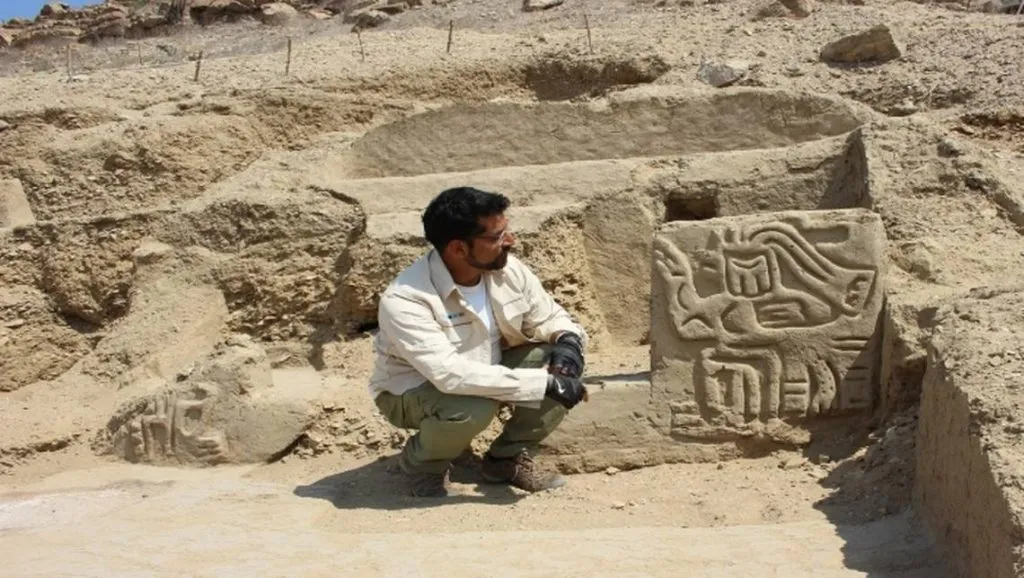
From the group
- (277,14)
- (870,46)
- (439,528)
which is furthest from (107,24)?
(439,528)

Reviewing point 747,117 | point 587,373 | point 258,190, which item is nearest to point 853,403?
point 587,373

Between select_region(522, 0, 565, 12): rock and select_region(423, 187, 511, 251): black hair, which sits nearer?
select_region(423, 187, 511, 251): black hair

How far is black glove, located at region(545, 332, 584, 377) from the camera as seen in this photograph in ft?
14.2

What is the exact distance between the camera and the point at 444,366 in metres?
4.21

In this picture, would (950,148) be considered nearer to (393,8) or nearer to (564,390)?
(564,390)

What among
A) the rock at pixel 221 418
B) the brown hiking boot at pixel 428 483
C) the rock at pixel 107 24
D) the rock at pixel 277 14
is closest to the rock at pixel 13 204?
the rock at pixel 221 418

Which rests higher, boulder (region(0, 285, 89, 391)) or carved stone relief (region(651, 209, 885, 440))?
carved stone relief (region(651, 209, 885, 440))

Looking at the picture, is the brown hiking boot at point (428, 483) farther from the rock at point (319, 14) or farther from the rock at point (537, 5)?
the rock at point (319, 14)

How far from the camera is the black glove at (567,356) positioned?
14.2 ft

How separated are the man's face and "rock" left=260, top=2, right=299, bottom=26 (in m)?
Answer: 15.4

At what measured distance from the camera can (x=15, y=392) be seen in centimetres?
774

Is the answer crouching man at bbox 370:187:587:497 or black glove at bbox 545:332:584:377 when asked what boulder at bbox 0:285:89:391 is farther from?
black glove at bbox 545:332:584:377

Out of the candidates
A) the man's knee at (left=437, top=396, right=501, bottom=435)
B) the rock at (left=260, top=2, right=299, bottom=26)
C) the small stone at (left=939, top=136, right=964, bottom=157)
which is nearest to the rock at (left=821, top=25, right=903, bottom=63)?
the small stone at (left=939, top=136, right=964, bottom=157)

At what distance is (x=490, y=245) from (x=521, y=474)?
3.09 ft
